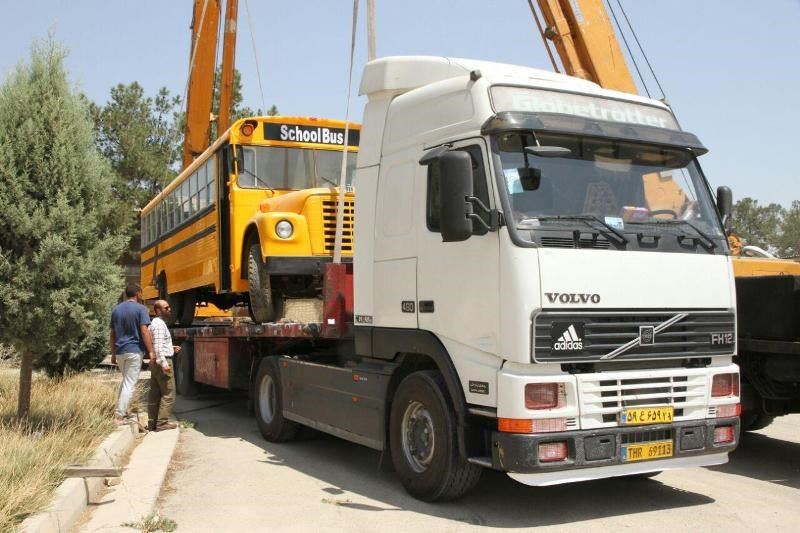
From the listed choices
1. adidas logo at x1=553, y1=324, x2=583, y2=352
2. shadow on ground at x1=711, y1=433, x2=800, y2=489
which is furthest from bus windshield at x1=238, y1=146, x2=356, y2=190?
adidas logo at x1=553, y1=324, x2=583, y2=352

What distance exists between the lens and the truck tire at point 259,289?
34.3ft

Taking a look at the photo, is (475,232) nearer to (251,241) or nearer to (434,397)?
(434,397)

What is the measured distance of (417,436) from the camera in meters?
6.88

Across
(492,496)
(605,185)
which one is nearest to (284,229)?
(492,496)

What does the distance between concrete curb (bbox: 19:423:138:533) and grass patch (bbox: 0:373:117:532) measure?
0.24 feet

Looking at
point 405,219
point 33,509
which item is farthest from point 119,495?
point 405,219

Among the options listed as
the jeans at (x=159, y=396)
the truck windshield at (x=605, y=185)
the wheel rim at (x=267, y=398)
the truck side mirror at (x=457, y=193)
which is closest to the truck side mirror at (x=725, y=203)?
the truck windshield at (x=605, y=185)

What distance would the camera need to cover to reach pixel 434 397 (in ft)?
21.4

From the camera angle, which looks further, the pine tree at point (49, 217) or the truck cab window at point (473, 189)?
the pine tree at point (49, 217)

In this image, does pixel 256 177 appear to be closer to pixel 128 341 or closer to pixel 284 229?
pixel 284 229

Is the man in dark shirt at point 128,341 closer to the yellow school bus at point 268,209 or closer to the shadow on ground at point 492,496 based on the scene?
the yellow school bus at point 268,209

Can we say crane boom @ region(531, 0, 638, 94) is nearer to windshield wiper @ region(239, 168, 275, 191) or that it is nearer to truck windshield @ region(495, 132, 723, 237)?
windshield wiper @ region(239, 168, 275, 191)

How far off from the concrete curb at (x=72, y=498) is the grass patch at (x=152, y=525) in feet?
1.41

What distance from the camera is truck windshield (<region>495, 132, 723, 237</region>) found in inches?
242
